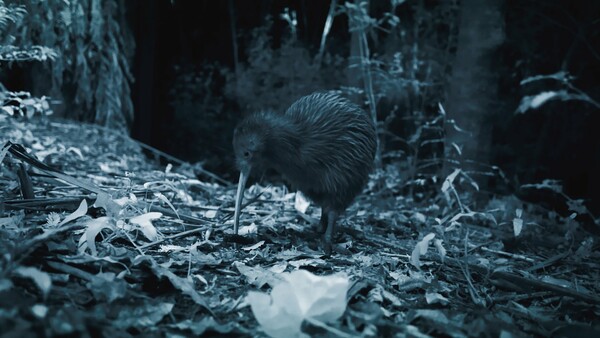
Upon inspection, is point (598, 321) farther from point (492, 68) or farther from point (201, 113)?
point (201, 113)

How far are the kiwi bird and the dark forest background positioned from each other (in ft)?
3.03

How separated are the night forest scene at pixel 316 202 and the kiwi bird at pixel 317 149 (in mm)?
13

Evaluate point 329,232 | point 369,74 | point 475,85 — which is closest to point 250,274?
point 329,232

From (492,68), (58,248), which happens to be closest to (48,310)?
(58,248)

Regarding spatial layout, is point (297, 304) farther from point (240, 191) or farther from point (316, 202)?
point (316, 202)

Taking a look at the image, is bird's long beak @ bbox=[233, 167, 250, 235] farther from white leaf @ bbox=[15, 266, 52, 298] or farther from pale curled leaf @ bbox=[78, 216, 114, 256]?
white leaf @ bbox=[15, 266, 52, 298]

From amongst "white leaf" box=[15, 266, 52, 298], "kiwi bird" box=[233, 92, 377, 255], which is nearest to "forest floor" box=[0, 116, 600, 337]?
"white leaf" box=[15, 266, 52, 298]

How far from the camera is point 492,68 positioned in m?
4.84

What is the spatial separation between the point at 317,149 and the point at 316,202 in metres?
0.33

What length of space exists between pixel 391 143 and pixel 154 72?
5712 millimetres

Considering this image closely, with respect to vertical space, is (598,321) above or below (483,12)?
below

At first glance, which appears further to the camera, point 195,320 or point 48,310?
point 195,320

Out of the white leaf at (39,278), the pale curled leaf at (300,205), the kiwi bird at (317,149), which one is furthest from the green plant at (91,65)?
the white leaf at (39,278)

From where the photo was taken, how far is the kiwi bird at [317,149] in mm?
2908
